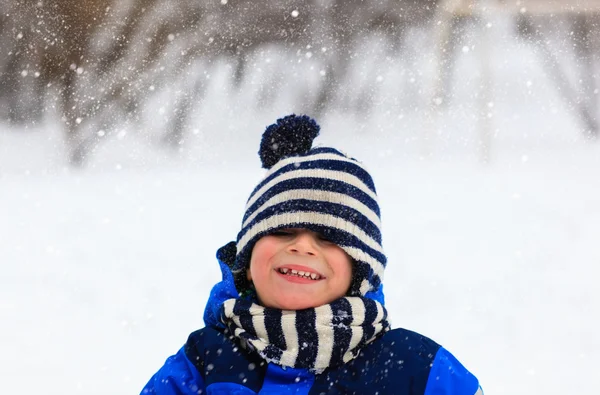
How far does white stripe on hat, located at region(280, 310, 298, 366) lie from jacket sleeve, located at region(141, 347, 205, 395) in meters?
0.13

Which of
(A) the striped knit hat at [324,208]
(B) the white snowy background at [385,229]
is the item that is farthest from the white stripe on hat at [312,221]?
(B) the white snowy background at [385,229]

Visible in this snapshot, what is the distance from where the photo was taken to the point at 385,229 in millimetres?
2496

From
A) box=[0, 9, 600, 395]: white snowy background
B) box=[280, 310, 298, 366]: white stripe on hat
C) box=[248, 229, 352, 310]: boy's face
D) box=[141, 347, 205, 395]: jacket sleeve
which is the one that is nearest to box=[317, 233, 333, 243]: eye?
box=[248, 229, 352, 310]: boy's face

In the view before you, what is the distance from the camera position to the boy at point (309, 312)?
30.2 inches

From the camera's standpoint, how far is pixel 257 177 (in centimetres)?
304

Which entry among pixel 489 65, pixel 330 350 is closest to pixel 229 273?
pixel 330 350

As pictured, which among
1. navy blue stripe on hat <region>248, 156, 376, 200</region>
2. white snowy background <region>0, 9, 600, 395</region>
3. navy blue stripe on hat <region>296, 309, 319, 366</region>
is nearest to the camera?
navy blue stripe on hat <region>296, 309, 319, 366</region>

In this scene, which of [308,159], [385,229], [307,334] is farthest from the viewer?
[385,229]

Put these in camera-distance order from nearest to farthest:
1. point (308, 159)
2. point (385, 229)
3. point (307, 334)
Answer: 1. point (307, 334)
2. point (308, 159)
3. point (385, 229)

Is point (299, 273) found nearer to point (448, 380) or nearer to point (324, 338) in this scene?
point (324, 338)

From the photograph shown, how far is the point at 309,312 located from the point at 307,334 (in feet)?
0.09

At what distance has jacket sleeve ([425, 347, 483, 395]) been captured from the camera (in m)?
0.76

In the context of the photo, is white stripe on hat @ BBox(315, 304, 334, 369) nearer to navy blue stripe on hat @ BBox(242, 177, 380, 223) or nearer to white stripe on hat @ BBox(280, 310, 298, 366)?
white stripe on hat @ BBox(280, 310, 298, 366)

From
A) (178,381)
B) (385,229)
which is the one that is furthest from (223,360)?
(385,229)
